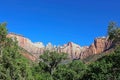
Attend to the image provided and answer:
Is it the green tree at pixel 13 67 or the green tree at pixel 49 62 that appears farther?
the green tree at pixel 49 62

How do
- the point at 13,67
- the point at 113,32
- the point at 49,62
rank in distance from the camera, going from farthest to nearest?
the point at 49,62, the point at 113,32, the point at 13,67

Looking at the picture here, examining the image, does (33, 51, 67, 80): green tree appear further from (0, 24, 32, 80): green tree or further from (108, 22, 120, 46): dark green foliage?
(0, 24, 32, 80): green tree

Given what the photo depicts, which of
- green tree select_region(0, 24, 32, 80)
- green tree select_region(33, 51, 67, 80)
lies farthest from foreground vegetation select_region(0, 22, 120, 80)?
green tree select_region(33, 51, 67, 80)

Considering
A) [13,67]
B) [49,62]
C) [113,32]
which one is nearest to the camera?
[13,67]

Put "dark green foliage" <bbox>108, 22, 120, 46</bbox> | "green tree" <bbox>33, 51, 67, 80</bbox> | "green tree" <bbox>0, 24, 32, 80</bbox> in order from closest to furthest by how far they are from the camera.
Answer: "green tree" <bbox>0, 24, 32, 80</bbox> → "dark green foliage" <bbox>108, 22, 120, 46</bbox> → "green tree" <bbox>33, 51, 67, 80</bbox>

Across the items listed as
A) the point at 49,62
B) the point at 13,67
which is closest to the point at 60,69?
the point at 49,62

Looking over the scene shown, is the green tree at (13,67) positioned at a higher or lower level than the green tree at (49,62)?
lower

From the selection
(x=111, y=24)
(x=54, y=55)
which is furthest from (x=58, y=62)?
(x=111, y=24)

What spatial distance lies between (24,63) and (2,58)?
5.12m

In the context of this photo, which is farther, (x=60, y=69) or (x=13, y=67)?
(x=60, y=69)

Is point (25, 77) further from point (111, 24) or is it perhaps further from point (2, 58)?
point (111, 24)

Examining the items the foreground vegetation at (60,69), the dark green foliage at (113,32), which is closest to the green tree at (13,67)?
the foreground vegetation at (60,69)

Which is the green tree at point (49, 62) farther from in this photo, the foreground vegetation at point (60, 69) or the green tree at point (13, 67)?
the green tree at point (13, 67)

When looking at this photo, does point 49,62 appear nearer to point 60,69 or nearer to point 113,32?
point 60,69
